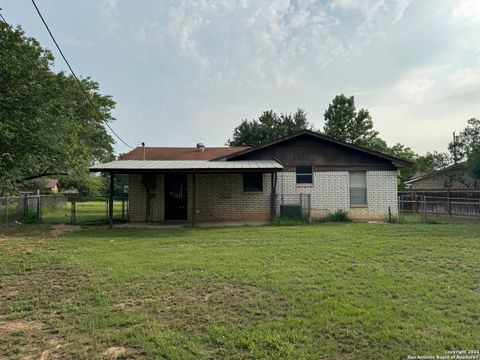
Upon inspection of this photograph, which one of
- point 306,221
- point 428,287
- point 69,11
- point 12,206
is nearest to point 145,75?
point 69,11

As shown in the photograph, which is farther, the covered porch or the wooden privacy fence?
the wooden privacy fence

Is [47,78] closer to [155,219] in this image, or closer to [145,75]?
[145,75]

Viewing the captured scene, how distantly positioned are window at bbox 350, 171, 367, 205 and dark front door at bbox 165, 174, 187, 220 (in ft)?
24.8

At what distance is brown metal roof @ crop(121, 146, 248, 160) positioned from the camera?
17169 millimetres

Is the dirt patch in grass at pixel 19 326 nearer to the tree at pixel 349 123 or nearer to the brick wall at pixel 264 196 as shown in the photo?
the brick wall at pixel 264 196

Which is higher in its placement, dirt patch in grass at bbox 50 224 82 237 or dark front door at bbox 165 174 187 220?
dark front door at bbox 165 174 187 220

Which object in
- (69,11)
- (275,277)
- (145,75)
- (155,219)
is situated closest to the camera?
(275,277)

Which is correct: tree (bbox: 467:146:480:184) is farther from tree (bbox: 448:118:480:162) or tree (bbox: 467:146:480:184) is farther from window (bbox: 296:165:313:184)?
window (bbox: 296:165:313:184)

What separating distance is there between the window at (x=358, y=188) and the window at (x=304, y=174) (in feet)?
6.09

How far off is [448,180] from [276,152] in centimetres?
1933

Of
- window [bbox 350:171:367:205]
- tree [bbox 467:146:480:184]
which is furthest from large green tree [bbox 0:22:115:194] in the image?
tree [bbox 467:146:480:184]

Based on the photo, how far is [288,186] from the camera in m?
14.1

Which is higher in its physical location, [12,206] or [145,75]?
[145,75]

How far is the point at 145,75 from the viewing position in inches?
604
